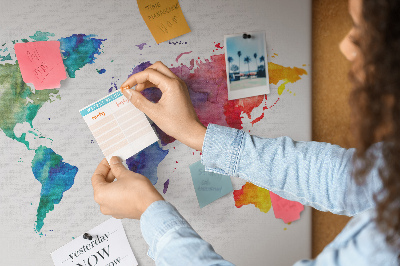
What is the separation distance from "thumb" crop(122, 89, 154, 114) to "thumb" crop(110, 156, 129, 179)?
0.11m

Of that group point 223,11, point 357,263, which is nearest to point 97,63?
point 223,11

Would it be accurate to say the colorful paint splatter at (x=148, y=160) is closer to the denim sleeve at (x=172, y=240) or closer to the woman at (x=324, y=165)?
the woman at (x=324, y=165)

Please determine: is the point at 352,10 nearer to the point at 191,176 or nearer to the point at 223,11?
the point at 223,11

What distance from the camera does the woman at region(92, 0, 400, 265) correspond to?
1.27 ft

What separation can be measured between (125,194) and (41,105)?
24 cm

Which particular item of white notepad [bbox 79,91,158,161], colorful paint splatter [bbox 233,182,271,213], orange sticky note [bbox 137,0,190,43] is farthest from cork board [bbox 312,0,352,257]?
white notepad [bbox 79,91,158,161]

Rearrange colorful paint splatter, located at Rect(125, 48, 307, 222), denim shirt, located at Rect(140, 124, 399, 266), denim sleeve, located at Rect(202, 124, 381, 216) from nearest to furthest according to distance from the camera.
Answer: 1. denim shirt, located at Rect(140, 124, 399, 266)
2. denim sleeve, located at Rect(202, 124, 381, 216)
3. colorful paint splatter, located at Rect(125, 48, 307, 222)

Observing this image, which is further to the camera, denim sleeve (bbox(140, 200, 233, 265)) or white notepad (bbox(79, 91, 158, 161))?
white notepad (bbox(79, 91, 158, 161))

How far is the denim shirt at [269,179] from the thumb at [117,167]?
0.12m

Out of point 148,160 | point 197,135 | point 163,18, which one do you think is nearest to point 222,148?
point 197,135

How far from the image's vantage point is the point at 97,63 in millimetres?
661

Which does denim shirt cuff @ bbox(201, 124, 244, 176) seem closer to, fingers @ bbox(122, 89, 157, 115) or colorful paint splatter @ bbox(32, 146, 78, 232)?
fingers @ bbox(122, 89, 157, 115)

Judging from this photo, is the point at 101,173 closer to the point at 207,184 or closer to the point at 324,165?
the point at 207,184

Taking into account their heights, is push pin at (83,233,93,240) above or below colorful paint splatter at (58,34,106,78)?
below
